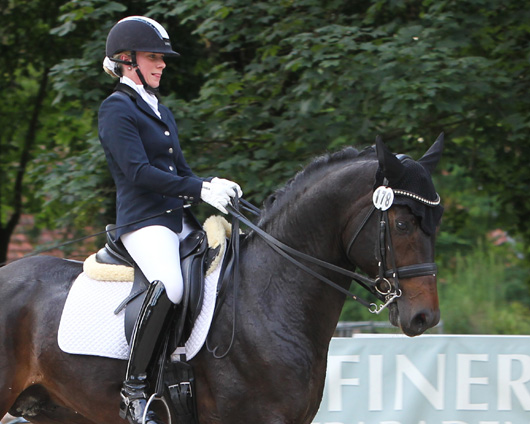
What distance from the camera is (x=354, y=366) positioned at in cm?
638

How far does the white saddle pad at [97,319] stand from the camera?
→ 4.45 metres

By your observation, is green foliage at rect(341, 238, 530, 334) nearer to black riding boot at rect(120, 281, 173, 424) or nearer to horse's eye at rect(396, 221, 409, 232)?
black riding boot at rect(120, 281, 173, 424)

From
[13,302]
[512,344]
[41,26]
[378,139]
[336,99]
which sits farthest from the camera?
[41,26]

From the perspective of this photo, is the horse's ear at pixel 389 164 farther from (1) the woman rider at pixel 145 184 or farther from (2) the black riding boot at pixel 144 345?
(2) the black riding boot at pixel 144 345

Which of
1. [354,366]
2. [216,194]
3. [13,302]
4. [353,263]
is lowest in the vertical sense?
[354,366]

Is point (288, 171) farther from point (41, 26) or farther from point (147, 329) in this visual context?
point (41, 26)

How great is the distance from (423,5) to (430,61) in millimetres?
1023

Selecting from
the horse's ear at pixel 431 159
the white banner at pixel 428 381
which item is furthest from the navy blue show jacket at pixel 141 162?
the white banner at pixel 428 381

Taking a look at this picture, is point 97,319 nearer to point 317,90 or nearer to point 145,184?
point 145,184

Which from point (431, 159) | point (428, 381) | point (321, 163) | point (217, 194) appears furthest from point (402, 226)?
point (428, 381)

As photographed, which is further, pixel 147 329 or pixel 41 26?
pixel 41 26

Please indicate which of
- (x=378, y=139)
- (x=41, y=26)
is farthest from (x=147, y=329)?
(x=41, y=26)

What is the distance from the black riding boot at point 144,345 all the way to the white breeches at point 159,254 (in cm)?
5

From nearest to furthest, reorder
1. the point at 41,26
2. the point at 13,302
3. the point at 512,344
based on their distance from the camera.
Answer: the point at 13,302
the point at 512,344
the point at 41,26
